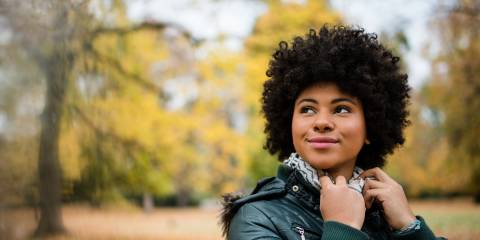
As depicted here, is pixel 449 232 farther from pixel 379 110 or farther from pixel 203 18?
pixel 203 18

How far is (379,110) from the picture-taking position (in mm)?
1640

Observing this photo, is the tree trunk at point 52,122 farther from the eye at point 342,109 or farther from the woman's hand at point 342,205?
the woman's hand at point 342,205

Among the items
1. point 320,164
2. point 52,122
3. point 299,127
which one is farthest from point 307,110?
point 52,122

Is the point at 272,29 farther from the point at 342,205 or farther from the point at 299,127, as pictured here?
the point at 342,205

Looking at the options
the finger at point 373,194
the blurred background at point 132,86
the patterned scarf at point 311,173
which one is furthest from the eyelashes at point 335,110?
the blurred background at point 132,86

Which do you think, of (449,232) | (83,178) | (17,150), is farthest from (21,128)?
(449,232)

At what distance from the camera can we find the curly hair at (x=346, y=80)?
5.10 ft

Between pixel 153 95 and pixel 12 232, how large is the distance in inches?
199

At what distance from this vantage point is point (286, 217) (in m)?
1.40

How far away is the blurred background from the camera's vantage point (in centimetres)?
391

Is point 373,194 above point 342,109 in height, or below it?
below

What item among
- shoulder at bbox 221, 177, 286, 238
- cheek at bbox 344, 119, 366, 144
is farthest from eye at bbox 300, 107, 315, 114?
shoulder at bbox 221, 177, 286, 238

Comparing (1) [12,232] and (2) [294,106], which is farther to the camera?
(1) [12,232]

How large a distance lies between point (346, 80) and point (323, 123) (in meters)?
0.17
